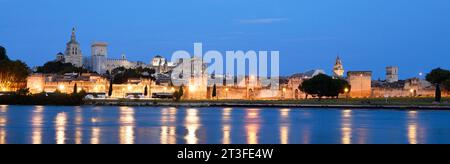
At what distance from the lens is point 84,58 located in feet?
548

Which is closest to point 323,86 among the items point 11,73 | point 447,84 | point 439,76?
point 447,84

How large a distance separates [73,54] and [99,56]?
6050 millimetres

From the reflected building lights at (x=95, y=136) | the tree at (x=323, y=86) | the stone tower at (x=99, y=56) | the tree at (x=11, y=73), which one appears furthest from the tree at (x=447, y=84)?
the stone tower at (x=99, y=56)

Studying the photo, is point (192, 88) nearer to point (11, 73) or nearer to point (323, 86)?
point (323, 86)

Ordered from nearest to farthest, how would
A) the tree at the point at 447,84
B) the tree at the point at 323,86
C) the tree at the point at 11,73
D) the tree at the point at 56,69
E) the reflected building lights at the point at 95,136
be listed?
the reflected building lights at the point at 95,136
the tree at the point at 447,84
the tree at the point at 323,86
the tree at the point at 11,73
the tree at the point at 56,69

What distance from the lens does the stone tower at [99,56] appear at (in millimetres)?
164625

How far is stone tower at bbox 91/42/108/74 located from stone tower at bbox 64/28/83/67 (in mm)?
3116

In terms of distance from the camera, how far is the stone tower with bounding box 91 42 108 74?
165 metres

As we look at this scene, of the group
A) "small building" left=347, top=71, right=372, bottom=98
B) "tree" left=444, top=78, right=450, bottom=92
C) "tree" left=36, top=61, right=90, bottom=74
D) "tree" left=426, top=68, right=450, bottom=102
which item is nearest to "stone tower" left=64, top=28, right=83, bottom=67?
"tree" left=36, top=61, right=90, bottom=74

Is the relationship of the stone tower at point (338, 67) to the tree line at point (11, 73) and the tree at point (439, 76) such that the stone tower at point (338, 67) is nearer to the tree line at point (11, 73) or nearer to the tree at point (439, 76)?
the tree at point (439, 76)

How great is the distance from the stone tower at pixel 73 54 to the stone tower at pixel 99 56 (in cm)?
312

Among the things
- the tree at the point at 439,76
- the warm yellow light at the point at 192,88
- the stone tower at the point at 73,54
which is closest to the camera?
the tree at the point at 439,76

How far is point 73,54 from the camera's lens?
162 meters
